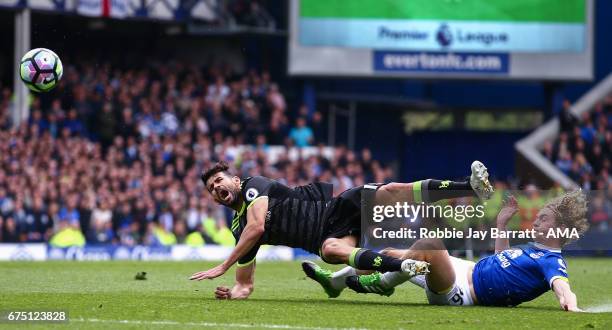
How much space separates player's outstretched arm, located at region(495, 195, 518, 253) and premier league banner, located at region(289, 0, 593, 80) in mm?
18107

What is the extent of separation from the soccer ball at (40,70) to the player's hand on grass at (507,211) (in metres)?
7.29

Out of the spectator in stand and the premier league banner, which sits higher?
the premier league banner

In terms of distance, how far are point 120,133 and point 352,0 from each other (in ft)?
21.6

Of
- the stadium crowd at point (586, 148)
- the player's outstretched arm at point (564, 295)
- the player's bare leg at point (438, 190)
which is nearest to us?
the player's outstretched arm at point (564, 295)

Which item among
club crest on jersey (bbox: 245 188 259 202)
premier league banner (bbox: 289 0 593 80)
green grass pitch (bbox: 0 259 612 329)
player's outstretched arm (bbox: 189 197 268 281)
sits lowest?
green grass pitch (bbox: 0 259 612 329)

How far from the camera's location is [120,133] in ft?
83.6

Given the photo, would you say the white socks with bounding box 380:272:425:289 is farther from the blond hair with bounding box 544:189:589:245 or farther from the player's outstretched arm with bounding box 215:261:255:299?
the player's outstretched arm with bounding box 215:261:255:299

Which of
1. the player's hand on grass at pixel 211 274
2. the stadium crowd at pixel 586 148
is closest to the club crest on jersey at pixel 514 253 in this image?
the player's hand on grass at pixel 211 274

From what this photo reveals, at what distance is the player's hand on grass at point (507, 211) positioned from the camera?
9953 millimetres

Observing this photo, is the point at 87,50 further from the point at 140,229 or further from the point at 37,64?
the point at 37,64

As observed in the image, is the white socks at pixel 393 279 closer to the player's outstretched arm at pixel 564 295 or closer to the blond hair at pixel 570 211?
the player's outstretched arm at pixel 564 295

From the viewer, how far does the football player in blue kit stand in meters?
9.30

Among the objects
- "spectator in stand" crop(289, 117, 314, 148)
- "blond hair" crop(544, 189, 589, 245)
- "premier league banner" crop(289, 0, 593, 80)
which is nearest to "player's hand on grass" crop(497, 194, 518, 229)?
"blond hair" crop(544, 189, 589, 245)

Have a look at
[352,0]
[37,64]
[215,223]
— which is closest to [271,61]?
[352,0]
